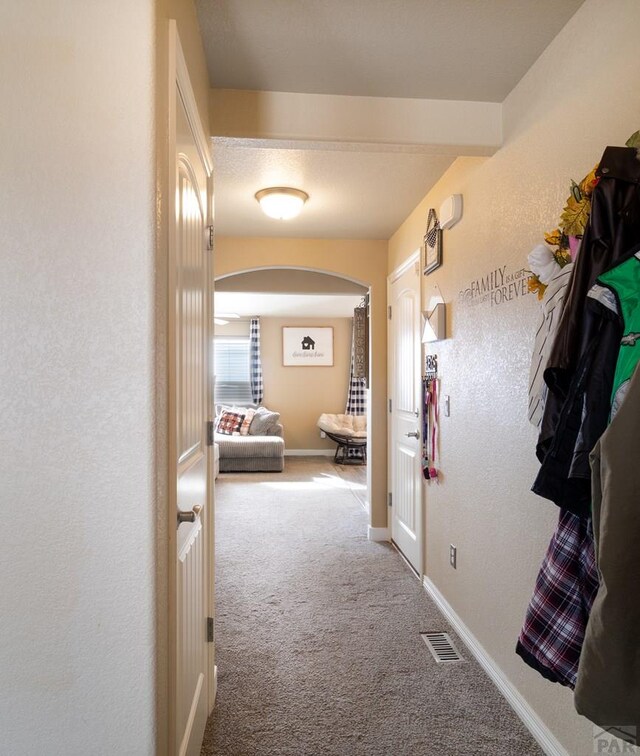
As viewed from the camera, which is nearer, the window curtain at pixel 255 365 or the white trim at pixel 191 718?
the white trim at pixel 191 718

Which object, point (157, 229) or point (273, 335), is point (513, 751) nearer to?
point (157, 229)

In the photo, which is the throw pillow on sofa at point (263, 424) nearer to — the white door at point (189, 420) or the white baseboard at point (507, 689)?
the white baseboard at point (507, 689)

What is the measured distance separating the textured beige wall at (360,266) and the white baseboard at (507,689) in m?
1.34

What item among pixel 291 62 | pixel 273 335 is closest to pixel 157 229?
pixel 291 62

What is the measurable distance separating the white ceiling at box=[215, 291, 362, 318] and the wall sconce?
3573 millimetres

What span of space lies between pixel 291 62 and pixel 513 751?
8.16 ft

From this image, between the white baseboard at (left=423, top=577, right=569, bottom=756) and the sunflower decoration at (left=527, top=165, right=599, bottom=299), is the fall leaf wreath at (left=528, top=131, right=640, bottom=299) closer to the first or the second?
the sunflower decoration at (left=527, top=165, right=599, bottom=299)

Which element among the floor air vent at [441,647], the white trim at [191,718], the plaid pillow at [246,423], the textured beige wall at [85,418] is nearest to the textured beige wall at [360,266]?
the floor air vent at [441,647]

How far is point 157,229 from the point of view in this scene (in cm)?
105

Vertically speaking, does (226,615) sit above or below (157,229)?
below

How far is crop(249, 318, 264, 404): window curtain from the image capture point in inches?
324

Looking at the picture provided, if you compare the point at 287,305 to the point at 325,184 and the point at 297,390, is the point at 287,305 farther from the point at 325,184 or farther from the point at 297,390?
the point at 325,184

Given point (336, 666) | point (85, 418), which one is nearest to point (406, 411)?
point (336, 666)

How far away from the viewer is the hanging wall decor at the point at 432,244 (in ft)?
9.12
